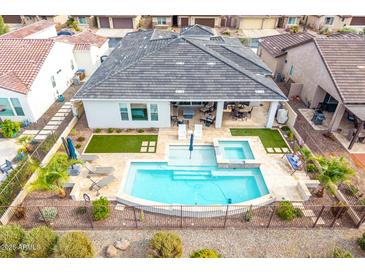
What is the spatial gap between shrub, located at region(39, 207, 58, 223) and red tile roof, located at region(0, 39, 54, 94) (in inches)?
462

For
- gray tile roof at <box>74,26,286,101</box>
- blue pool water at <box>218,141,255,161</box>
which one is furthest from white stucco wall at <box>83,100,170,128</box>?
blue pool water at <box>218,141,255,161</box>

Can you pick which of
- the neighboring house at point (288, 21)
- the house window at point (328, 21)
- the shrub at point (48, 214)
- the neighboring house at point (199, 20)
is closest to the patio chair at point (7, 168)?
the shrub at point (48, 214)

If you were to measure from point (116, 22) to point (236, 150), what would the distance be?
1808 inches

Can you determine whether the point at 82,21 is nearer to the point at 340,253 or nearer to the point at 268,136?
the point at 268,136

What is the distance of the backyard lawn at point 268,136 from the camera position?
64.0ft

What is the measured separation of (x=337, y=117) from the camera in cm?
2059

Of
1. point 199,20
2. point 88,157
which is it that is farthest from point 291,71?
point 199,20

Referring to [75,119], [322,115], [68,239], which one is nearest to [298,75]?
[322,115]

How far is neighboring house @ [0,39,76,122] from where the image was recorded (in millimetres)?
20844

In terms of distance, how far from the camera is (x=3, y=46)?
23.9 m

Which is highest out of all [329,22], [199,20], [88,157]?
[329,22]

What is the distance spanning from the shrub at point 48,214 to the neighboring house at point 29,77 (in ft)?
37.4

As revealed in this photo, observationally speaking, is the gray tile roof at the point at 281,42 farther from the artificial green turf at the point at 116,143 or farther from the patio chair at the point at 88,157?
the patio chair at the point at 88,157

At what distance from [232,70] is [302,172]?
1013 centimetres
